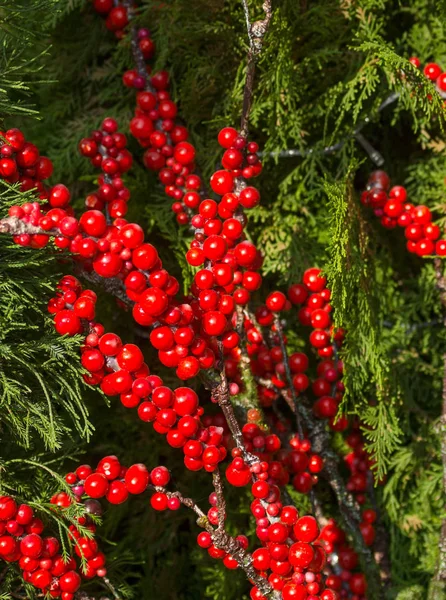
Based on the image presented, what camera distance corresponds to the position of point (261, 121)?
86 centimetres

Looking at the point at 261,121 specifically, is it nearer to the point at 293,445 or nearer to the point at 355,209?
the point at 355,209

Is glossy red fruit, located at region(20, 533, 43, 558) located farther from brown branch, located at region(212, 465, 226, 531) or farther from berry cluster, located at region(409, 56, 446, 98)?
berry cluster, located at region(409, 56, 446, 98)

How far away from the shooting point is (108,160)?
754mm

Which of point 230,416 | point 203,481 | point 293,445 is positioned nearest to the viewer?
point 230,416

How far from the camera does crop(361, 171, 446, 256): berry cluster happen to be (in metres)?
0.81

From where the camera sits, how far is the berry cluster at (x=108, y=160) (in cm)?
74

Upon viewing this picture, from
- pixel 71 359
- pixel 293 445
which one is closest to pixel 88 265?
pixel 71 359

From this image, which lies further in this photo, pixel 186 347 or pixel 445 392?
pixel 445 392

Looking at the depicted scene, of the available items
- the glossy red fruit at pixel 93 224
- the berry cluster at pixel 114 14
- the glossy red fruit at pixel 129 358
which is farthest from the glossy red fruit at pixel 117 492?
the berry cluster at pixel 114 14

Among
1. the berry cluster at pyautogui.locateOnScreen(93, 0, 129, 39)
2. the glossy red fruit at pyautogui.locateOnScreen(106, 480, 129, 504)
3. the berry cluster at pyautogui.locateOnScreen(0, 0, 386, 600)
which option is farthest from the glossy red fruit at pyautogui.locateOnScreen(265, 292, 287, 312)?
the berry cluster at pyautogui.locateOnScreen(93, 0, 129, 39)

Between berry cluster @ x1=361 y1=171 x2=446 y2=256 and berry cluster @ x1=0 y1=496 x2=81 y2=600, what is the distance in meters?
0.46

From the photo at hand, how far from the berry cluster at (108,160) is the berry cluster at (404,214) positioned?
0.86ft

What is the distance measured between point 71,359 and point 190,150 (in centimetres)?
25

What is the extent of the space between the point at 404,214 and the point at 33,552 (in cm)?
→ 49
